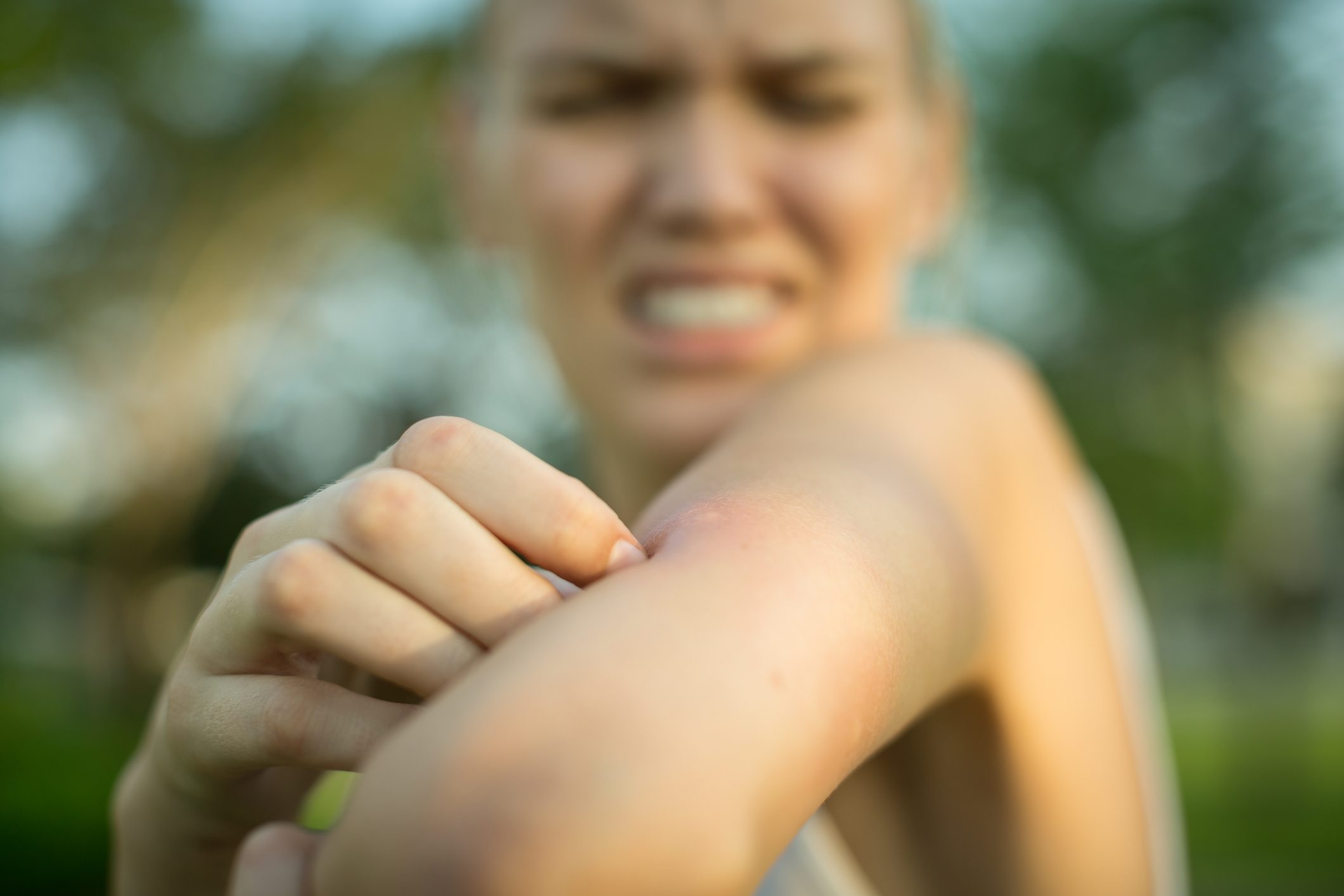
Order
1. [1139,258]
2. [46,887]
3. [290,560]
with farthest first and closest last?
[1139,258], [46,887], [290,560]

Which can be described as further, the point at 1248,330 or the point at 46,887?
the point at 1248,330

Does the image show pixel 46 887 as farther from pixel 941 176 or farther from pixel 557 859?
pixel 557 859

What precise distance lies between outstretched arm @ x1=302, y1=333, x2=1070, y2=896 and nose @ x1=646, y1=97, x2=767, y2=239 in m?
0.98

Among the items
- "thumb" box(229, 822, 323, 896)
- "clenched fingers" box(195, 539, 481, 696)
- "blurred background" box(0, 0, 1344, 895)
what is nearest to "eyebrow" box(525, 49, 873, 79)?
"clenched fingers" box(195, 539, 481, 696)

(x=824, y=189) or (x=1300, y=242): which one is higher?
(x=1300, y=242)

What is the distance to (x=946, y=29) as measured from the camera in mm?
2830

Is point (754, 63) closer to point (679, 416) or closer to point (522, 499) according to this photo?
point (679, 416)

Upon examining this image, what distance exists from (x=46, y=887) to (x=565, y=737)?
10.1m

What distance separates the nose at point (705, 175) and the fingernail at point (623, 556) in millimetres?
1177

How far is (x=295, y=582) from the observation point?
783 millimetres

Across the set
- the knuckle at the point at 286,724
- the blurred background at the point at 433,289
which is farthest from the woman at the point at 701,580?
the blurred background at the point at 433,289

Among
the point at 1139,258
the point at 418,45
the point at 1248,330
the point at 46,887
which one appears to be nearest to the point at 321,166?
the point at 418,45

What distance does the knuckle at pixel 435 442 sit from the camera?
0.82 meters

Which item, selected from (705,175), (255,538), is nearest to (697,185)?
(705,175)
